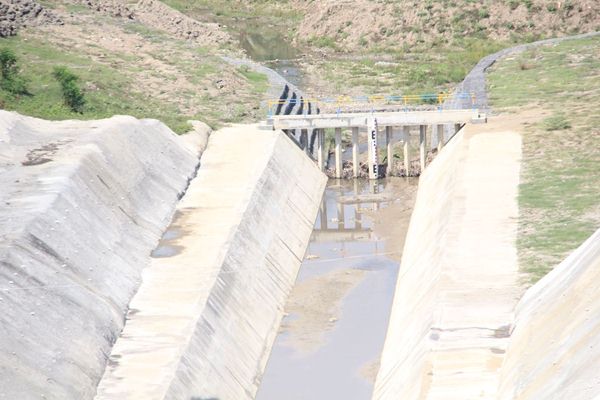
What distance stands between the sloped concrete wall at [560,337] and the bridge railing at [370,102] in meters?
29.4

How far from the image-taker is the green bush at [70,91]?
60.5m

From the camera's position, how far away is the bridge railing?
6574 centimetres

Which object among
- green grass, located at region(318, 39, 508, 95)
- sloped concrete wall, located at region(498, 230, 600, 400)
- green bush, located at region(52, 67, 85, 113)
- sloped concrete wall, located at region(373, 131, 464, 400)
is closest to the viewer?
sloped concrete wall, located at region(498, 230, 600, 400)

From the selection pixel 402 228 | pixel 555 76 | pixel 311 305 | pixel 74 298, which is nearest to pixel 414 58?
pixel 555 76

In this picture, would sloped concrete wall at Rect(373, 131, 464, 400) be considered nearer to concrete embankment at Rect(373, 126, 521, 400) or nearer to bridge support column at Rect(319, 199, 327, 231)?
concrete embankment at Rect(373, 126, 521, 400)

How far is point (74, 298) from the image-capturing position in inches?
1500

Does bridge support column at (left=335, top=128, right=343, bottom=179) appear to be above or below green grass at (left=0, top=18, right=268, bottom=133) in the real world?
below

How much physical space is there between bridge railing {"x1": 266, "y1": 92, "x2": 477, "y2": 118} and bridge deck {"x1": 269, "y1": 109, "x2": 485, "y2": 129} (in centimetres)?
262

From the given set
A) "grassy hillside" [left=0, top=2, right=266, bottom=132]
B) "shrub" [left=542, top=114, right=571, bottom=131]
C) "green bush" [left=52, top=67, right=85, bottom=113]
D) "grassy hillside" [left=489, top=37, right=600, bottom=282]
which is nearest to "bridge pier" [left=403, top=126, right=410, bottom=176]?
"grassy hillside" [left=489, top=37, right=600, bottom=282]

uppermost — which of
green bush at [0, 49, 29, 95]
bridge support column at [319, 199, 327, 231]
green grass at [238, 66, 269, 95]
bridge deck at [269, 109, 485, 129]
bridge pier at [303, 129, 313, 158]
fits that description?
green bush at [0, 49, 29, 95]

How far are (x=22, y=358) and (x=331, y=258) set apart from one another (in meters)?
19.1

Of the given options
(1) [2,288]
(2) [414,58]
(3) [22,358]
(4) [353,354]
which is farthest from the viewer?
(2) [414,58]

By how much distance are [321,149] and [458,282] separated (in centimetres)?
2354

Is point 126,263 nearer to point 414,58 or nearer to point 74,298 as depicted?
point 74,298
